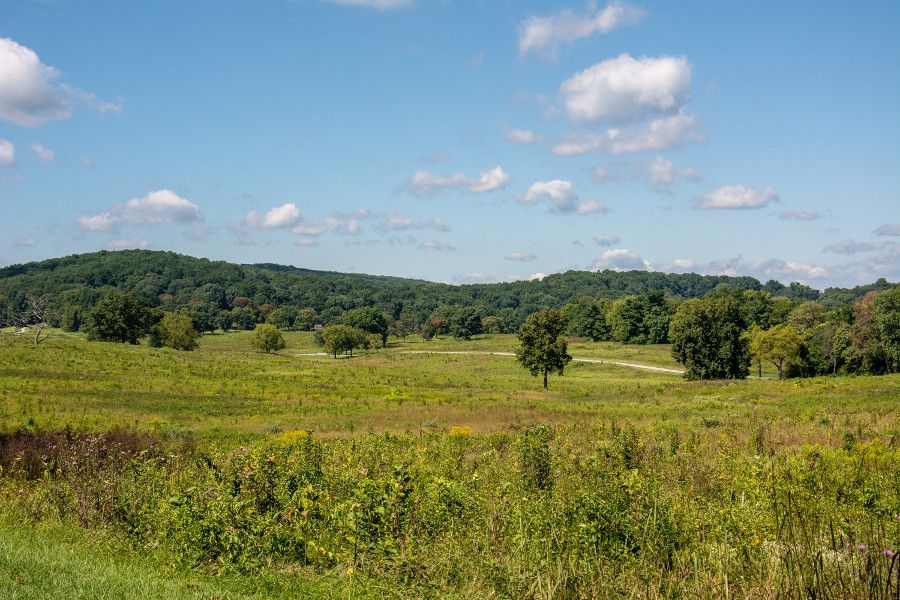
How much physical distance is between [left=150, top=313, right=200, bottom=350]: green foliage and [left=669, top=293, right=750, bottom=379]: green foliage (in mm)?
74392

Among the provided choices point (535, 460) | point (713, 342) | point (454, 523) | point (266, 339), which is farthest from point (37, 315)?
point (454, 523)

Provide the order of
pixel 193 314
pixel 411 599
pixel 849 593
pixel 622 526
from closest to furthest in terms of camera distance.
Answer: pixel 849 593, pixel 411 599, pixel 622 526, pixel 193 314

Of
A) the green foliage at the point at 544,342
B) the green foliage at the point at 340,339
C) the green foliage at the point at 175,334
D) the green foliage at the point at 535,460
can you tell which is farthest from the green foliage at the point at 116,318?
the green foliage at the point at 535,460

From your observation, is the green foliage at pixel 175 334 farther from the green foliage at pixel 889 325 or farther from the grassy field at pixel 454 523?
the green foliage at pixel 889 325

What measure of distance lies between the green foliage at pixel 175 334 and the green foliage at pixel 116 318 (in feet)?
10.8

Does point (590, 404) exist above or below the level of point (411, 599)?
below

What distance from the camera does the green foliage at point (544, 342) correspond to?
61.3m

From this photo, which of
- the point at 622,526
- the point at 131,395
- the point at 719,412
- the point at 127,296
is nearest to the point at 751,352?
the point at 719,412

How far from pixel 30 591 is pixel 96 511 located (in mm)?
3851

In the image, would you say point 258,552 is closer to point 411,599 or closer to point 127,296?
point 411,599

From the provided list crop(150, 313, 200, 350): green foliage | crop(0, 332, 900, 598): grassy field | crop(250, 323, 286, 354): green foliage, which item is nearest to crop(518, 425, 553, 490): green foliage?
crop(0, 332, 900, 598): grassy field

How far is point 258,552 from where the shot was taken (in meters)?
8.22

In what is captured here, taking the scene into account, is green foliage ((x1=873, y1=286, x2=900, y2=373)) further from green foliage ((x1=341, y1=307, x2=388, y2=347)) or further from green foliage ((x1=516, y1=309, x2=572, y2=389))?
green foliage ((x1=341, y1=307, x2=388, y2=347))

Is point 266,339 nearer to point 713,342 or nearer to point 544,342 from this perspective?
point 544,342
